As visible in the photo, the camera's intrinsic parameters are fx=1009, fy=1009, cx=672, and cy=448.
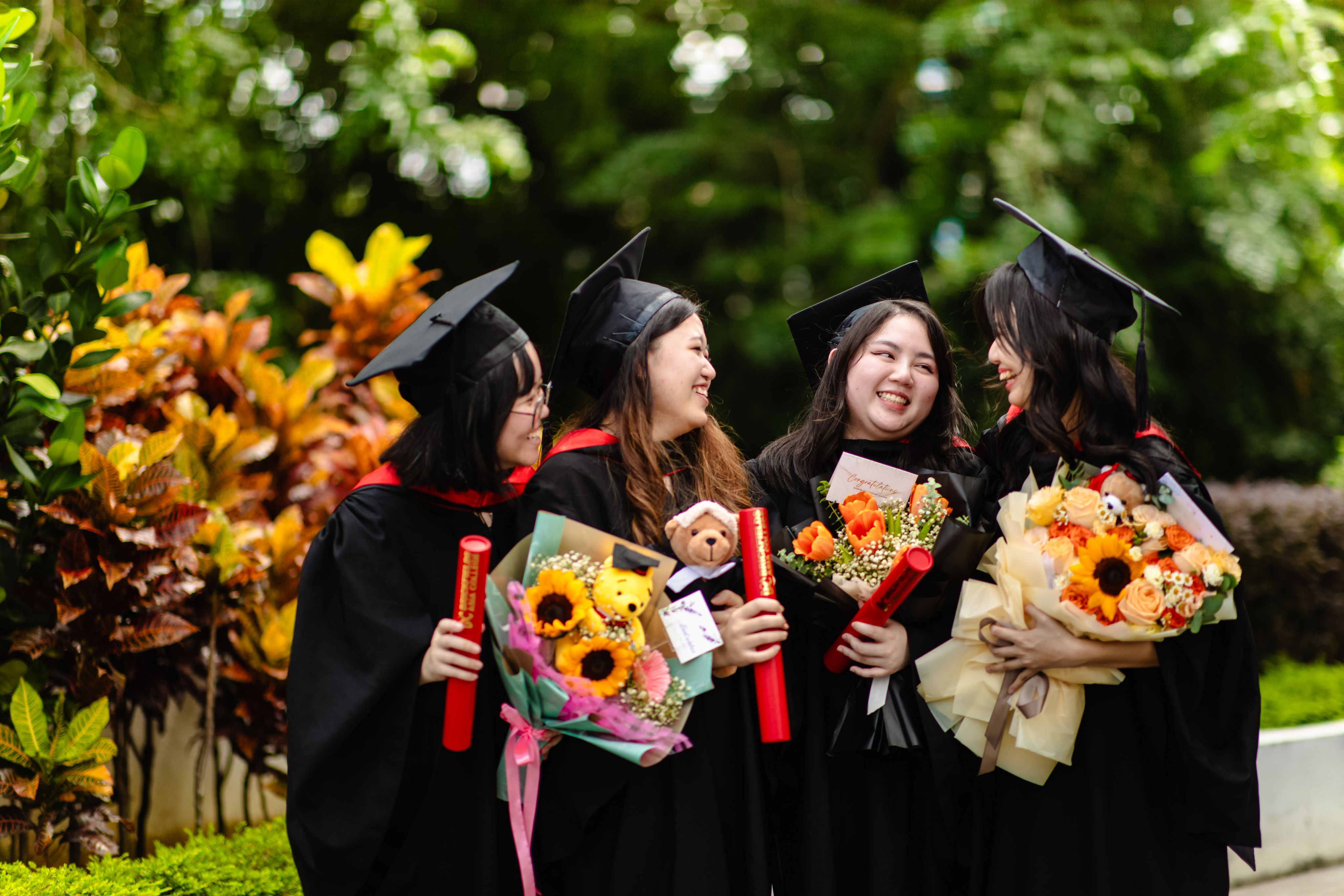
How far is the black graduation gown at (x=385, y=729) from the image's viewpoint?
88.8 inches

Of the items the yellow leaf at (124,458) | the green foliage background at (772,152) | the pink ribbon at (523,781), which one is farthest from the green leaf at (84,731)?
the green foliage background at (772,152)

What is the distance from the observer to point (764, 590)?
7.80ft

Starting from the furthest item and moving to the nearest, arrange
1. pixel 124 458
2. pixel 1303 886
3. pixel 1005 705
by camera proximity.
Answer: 1. pixel 1303 886
2. pixel 124 458
3. pixel 1005 705

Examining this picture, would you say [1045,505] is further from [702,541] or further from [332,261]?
[332,261]

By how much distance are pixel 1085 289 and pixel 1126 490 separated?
1.83ft

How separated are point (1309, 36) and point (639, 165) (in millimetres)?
4236

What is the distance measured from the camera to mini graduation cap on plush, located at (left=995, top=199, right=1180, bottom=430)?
2.61 m

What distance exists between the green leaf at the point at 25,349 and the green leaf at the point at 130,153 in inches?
A: 19.1

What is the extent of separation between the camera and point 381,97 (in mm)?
5676

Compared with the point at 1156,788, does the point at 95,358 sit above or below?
above

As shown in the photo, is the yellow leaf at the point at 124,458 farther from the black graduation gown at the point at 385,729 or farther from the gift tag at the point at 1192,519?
the gift tag at the point at 1192,519

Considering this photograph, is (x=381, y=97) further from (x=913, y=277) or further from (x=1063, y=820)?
(x=1063, y=820)

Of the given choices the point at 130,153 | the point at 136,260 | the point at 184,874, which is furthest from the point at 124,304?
the point at 184,874

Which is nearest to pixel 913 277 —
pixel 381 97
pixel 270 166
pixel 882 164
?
pixel 381 97
